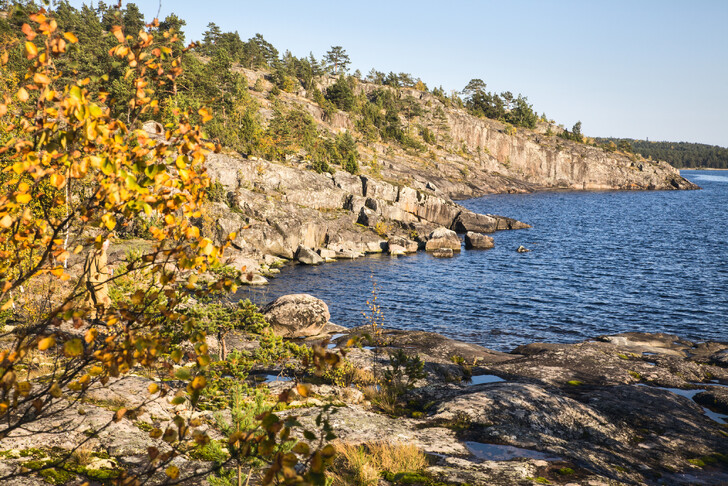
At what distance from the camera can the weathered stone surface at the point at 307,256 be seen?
45.7 metres

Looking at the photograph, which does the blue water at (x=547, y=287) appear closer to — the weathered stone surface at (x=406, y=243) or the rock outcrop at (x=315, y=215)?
the weathered stone surface at (x=406, y=243)

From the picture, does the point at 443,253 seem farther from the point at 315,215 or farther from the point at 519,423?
the point at 519,423

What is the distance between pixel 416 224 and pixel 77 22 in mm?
86434

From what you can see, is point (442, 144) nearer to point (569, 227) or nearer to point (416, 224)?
point (569, 227)

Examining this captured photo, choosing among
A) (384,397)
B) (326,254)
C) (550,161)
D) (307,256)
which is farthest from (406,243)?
(550,161)

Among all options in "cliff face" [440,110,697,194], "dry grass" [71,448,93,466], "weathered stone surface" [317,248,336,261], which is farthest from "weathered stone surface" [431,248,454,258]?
"cliff face" [440,110,697,194]

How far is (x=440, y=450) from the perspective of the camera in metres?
8.80

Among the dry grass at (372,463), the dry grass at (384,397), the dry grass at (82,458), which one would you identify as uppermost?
the dry grass at (82,458)

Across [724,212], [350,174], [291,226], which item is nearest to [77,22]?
[350,174]

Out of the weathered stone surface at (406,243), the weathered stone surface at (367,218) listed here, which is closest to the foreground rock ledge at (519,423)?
the weathered stone surface at (406,243)

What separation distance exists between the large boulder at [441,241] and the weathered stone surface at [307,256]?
1609 cm

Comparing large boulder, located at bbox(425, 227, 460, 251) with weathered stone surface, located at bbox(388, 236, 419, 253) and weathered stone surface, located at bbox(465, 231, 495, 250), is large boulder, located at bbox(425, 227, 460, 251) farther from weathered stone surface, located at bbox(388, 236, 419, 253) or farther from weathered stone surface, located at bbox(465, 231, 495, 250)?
weathered stone surface, located at bbox(465, 231, 495, 250)

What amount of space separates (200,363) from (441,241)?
2164 inches

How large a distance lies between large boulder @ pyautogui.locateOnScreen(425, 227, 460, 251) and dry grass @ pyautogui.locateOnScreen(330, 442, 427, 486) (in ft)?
160
